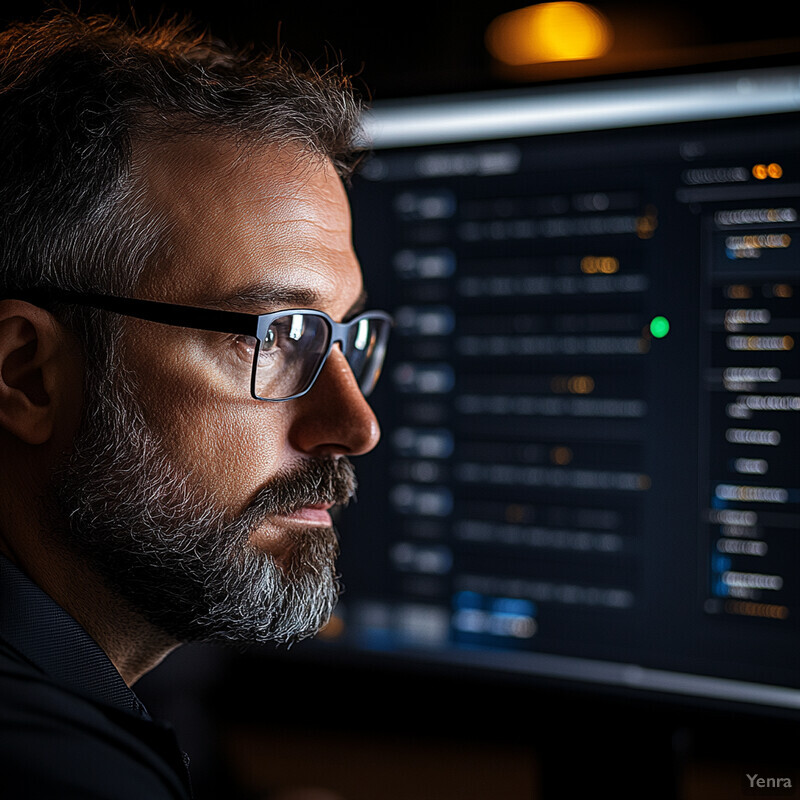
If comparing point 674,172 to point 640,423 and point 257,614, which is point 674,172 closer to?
point 640,423

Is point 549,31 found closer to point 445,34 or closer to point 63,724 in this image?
point 445,34

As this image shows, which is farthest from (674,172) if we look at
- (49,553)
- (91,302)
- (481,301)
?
(49,553)

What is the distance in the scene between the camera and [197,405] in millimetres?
601

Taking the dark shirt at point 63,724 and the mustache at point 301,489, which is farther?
the mustache at point 301,489

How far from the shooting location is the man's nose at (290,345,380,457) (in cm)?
65

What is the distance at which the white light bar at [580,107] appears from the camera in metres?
0.64

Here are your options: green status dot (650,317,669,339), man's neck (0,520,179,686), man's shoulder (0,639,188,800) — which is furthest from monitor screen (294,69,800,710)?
man's shoulder (0,639,188,800)

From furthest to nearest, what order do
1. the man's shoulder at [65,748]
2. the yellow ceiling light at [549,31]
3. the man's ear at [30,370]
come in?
the yellow ceiling light at [549,31] < the man's ear at [30,370] < the man's shoulder at [65,748]

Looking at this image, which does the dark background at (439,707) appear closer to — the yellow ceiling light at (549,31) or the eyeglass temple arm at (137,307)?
the yellow ceiling light at (549,31)

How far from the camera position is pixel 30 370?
60cm

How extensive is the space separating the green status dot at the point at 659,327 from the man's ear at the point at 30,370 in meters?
0.46

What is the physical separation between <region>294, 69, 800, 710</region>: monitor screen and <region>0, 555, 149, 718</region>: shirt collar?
0.97 ft

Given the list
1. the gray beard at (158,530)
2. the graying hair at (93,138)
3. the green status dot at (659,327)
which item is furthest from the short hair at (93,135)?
the green status dot at (659,327)

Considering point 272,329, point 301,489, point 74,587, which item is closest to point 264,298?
point 272,329
